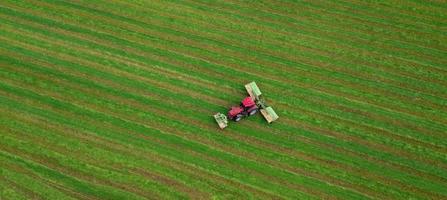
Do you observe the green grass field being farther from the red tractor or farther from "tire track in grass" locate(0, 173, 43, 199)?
the red tractor

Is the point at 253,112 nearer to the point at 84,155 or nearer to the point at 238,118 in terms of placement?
the point at 238,118

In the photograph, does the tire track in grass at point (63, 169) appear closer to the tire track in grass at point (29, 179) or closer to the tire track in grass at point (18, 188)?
the tire track in grass at point (29, 179)

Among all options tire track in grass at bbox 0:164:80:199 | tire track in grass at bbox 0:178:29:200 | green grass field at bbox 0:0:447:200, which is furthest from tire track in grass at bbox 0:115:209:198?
tire track in grass at bbox 0:178:29:200

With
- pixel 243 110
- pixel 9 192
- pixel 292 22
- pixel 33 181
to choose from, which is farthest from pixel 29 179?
pixel 292 22

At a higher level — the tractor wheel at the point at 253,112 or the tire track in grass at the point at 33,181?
the tractor wheel at the point at 253,112

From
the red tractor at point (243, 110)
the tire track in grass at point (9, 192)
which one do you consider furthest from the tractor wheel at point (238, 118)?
the tire track in grass at point (9, 192)

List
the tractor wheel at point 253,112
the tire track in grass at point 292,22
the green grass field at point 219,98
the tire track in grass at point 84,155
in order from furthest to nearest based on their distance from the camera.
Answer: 1. the tire track in grass at point 292,22
2. the tractor wheel at point 253,112
3. the green grass field at point 219,98
4. the tire track in grass at point 84,155
